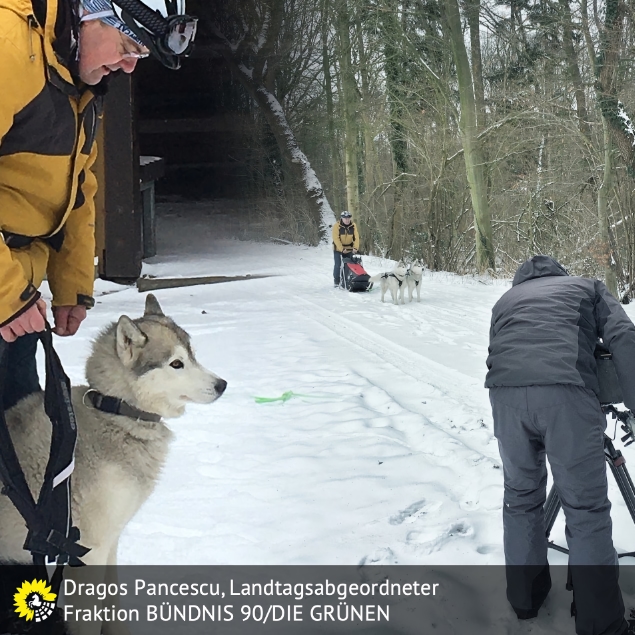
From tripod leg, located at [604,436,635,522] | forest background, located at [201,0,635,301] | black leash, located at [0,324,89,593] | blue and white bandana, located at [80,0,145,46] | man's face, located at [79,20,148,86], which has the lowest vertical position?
tripod leg, located at [604,436,635,522]

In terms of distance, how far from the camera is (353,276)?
12766 millimetres

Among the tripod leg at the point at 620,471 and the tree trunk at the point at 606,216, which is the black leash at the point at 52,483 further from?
the tree trunk at the point at 606,216

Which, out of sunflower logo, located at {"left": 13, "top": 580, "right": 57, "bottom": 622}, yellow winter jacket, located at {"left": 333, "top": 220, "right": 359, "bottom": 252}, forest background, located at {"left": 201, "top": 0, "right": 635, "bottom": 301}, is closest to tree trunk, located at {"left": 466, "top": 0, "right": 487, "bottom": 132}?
forest background, located at {"left": 201, "top": 0, "right": 635, "bottom": 301}

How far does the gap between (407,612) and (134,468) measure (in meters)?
1.30

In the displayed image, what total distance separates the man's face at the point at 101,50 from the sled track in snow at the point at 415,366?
10.6 ft

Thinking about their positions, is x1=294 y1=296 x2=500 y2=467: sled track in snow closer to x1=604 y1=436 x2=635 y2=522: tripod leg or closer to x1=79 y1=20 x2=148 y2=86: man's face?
x1=604 y1=436 x2=635 y2=522: tripod leg

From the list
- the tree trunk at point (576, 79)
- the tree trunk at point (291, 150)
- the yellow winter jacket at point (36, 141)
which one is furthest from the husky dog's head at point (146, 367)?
the tree trunk at point (291, 150)

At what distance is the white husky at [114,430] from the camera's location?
7.02 feet

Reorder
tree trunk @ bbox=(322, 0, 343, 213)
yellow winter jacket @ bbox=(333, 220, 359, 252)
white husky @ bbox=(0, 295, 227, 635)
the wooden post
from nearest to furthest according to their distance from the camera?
1. white husky @ bbox=(0, 295, 227, 635)
2. the wooden post
3. yellow winter jacket @ bbox=(333, 220, 359, 252)
4. tree trunk @ bbox=(322, 0, 343, 213)

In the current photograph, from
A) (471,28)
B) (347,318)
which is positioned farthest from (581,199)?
(347,318)

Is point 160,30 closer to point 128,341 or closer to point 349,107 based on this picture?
point 128,341

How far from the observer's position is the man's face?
1.98 m

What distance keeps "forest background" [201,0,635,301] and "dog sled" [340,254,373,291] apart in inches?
174

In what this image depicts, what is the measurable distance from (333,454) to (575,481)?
2067 millimetres
